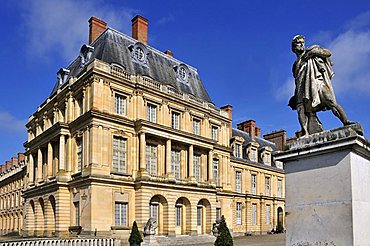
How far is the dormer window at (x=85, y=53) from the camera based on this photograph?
1314 inches

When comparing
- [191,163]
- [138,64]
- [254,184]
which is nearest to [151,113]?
[138,64]

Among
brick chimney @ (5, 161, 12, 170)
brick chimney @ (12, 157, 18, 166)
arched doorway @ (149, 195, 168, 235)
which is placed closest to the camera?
arched doorway @ (149, 195, 168, 235)

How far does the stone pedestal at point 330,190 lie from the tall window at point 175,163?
28.5 m

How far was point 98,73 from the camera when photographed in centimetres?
2812

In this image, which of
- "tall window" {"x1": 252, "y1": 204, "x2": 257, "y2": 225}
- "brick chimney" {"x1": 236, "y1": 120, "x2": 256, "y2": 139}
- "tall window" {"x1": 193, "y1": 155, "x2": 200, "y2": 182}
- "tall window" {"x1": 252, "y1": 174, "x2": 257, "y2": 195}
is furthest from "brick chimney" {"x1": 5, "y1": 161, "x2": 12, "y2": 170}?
"tall window" {"x1": 193, "y1": 155, "x2": 200, "y2": 182}

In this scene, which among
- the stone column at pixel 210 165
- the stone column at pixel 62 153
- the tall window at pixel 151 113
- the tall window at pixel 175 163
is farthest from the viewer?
the stone column at pixel 210 165

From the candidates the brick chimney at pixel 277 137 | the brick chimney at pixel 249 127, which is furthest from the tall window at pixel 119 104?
Result: the brick chimney at pixel 277 137

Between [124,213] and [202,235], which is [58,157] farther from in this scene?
[202,235]

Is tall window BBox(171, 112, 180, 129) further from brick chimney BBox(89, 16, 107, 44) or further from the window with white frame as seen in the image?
the window with white frame

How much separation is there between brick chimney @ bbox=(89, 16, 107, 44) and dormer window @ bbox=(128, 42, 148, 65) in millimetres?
4445

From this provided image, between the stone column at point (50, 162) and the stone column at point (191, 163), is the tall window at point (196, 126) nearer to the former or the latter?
the stone column at point (191, 163)

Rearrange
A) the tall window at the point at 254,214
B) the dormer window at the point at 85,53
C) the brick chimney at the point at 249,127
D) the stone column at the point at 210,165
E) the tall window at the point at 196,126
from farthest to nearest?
the brick chimney at the point at 249,127
the tall window at the point at 254,214
the stone column at the point at 210,165
the tall window at the point at 196,126
the dormer window at the point at 85,53

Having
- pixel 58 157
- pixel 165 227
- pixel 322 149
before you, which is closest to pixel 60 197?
pixel 58 157

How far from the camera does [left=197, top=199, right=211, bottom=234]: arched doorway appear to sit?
34781mm
